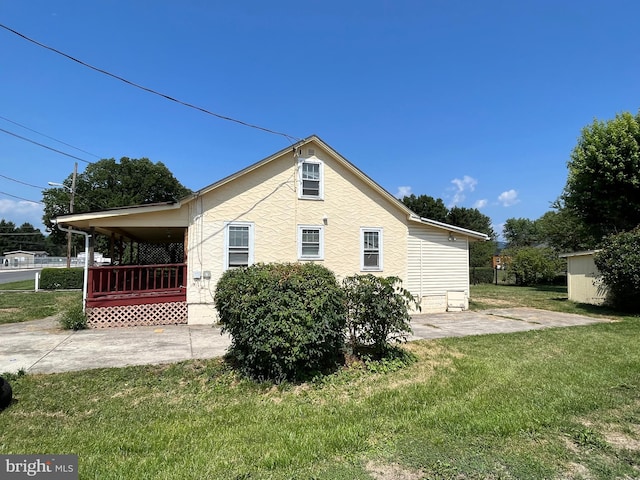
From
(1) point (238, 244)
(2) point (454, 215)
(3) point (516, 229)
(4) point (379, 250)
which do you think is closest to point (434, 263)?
(4) point (379, 250)

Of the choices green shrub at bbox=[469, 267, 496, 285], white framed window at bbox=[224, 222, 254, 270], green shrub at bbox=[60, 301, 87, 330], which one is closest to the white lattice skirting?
green shrub at bbox=[60, 301, 87, 330]

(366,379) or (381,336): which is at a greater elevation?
(381,336)

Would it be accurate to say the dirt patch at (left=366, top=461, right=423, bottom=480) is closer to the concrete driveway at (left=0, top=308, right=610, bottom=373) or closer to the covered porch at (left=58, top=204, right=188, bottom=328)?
the concrete driveway at (left=0, top=308, right=610, bottom=373)

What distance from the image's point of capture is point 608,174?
55.8ft

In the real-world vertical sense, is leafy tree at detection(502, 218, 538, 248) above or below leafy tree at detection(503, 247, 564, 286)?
above

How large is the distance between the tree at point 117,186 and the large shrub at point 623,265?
39.8 metres

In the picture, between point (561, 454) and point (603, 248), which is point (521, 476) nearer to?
point (561, 454)

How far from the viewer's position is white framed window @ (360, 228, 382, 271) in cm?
1241

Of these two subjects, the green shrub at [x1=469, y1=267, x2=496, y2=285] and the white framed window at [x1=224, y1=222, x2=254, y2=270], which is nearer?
the white framed window at [x1=224, y1=222, x2=254, y2=270]

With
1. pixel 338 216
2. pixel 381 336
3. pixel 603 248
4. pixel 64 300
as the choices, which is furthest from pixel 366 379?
pixel 64 300

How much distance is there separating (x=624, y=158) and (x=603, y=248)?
A: 23.5 feet

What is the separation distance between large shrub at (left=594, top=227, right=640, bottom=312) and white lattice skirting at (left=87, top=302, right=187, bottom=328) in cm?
1344

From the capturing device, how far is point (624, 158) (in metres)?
16.8

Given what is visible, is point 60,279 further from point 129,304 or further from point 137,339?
point 137,339
